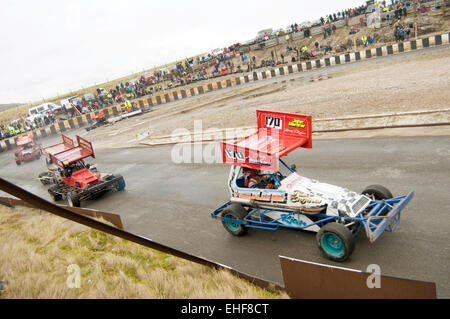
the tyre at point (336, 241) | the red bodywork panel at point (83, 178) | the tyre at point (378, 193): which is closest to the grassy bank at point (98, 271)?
the tyre at point (336, 241)

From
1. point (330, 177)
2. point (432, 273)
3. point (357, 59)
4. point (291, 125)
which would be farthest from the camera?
point (357, 59)

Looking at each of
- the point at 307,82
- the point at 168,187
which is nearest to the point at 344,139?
the point at 168,187

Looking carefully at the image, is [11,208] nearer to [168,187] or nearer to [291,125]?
[168,187]

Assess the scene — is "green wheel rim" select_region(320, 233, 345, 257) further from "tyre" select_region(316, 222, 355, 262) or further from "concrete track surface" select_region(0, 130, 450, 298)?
"concrete track surface" select_region(0, 130, 450, 298)

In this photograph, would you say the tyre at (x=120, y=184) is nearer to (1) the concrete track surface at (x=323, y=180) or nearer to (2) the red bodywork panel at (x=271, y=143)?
(1) the concrete track surface at (x=323, y=180)

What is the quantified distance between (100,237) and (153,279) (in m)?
2.83

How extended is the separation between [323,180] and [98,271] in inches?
256

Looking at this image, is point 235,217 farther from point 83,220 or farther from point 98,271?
point 83,220

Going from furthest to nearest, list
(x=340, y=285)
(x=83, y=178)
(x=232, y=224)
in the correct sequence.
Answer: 1. (x=83, y=178)
2. (x=232, y=224)
3. (x=340, y=285)

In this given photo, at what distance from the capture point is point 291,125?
7.75 m

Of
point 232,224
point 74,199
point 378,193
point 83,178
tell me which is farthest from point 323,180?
point 83,178

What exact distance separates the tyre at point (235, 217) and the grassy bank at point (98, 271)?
152 cm

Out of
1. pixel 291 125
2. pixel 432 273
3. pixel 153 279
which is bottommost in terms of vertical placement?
pixel 432 273

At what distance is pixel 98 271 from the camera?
6.24 metres
